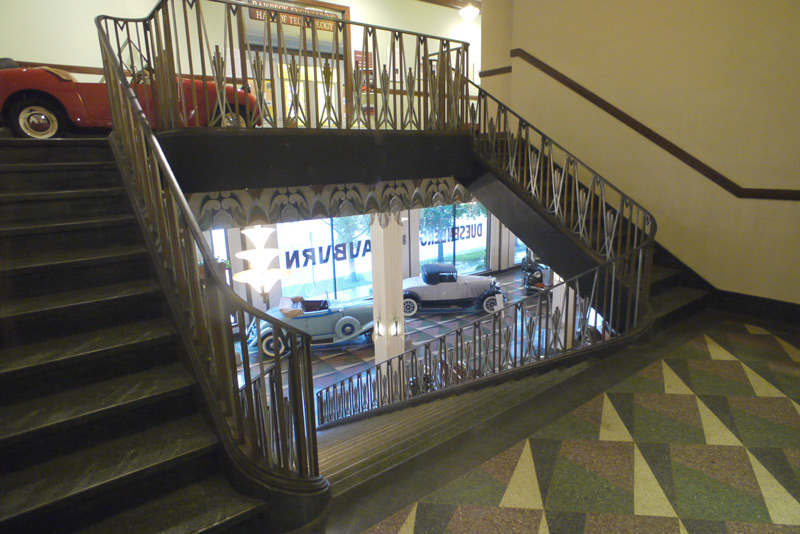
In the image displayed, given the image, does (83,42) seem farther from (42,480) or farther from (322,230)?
(322,230)

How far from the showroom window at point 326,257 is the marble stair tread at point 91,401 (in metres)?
9.51

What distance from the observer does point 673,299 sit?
4133 mm

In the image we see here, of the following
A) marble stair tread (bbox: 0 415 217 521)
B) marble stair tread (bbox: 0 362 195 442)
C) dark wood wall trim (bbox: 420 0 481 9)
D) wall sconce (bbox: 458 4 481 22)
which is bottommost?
marble stair tread (bbox: 0 415 217 521)

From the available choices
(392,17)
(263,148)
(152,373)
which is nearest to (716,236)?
(263,148)

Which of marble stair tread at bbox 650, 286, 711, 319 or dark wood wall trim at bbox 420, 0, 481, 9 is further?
dark wood wall trim at bbox 420, 0, 481, 9

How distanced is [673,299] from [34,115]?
526 centimetres

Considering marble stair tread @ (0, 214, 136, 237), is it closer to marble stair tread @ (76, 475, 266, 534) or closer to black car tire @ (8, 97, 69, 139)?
black car tire @ (8, 97, 69, 139)

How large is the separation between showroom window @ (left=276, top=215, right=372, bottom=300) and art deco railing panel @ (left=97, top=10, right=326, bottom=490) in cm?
944

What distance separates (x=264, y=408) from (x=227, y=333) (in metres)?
0.32

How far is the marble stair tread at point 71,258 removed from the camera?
204 centimetres

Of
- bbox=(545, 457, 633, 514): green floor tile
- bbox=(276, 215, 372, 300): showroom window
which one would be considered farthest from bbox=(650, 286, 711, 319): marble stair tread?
bbox=(276, 215, 372, 300): showroom window

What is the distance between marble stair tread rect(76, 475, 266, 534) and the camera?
1.50m

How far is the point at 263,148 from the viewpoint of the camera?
3316mm

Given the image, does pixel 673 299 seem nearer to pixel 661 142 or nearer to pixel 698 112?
pixel 661 142
